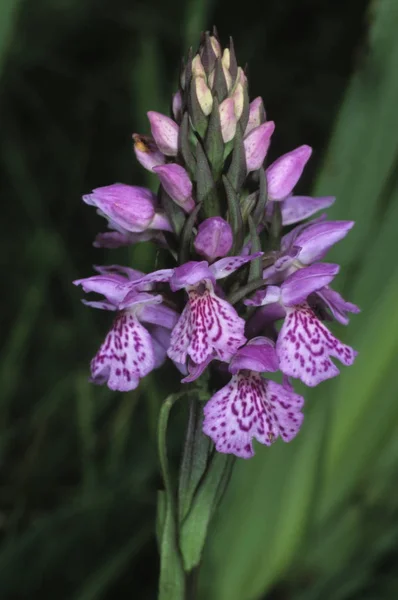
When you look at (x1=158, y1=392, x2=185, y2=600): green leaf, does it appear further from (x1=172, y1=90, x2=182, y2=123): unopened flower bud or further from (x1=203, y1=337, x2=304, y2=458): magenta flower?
(x1=172, y1=90, x2=182, y2=123): unopened flower bud

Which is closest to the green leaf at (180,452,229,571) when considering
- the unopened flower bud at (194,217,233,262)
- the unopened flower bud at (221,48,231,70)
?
the unopened flower bud at (194,217,233,262)

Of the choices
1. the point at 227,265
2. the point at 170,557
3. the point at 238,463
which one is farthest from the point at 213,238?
the point at 238,463

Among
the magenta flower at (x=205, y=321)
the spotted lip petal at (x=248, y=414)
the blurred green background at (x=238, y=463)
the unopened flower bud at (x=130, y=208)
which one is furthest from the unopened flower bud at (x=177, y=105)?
the blurred green background at (x=238, y=463)

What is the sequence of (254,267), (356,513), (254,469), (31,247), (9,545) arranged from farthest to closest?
(31,247) → (356,513) → (254,469) → (9,545) → (254,267)

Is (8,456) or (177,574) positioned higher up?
(177,574)

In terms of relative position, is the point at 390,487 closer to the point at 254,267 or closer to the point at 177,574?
the point at 177,574

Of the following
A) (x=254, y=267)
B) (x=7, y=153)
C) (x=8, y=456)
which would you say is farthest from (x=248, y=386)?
(x=7, y=153)
